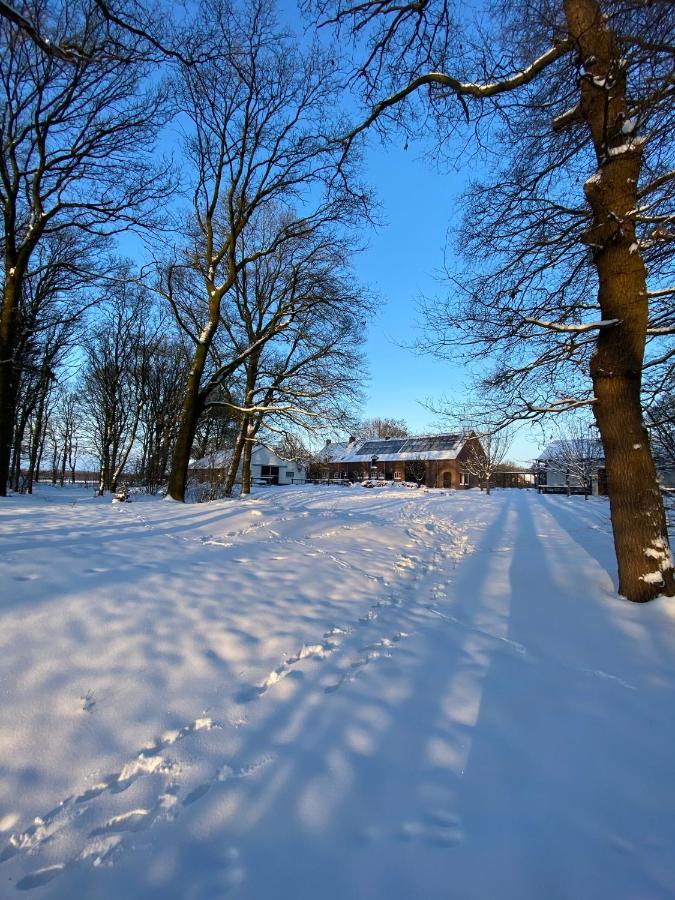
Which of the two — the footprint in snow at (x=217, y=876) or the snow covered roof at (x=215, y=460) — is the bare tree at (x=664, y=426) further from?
the snow covered roof at (x=215, y=460)

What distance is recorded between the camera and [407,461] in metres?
47.4

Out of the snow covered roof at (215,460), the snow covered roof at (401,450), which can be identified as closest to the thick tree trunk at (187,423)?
the snow covered roof at (215,460)

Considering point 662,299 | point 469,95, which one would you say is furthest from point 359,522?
point 469,95

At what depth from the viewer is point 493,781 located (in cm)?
214

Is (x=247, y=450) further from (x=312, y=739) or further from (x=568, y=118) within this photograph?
(x=312, y=739)

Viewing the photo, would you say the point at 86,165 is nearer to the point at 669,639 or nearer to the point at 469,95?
the point at 469,95

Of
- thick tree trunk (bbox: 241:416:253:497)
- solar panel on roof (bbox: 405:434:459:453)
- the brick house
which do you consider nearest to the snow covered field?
thick tree trunk (bbox: 241:416:253:497)

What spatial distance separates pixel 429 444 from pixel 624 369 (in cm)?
4345

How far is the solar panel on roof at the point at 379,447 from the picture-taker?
1997 inches

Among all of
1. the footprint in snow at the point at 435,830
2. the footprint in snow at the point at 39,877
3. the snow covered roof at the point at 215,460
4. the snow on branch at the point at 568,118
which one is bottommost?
the footprint in snow at the point at 435,830

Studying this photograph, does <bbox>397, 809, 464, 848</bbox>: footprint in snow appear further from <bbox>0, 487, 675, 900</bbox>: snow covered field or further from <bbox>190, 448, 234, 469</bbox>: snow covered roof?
<bbox>190, 448, 234, 469</bbox>: snow covered roof

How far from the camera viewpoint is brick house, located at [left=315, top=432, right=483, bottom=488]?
44312 millimetres

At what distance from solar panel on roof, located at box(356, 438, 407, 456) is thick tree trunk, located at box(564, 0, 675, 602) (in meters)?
45.4

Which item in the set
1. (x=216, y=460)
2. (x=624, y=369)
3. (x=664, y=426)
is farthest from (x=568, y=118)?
(x=216, y=460)
